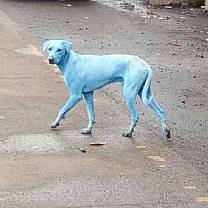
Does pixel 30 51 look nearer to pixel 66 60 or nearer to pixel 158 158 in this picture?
pixel 66 60

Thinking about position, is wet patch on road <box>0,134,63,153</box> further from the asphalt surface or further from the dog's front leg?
the dog's front leg

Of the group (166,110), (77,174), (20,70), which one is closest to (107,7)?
(20,70)

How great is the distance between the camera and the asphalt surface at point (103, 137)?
6.08m

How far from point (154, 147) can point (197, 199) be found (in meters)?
1.42

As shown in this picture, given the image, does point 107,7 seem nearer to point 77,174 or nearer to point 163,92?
point 163,92

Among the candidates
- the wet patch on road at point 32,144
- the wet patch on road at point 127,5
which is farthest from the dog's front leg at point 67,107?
the wet patch on road at point 127,5

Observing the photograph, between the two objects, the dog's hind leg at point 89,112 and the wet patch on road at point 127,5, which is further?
the wet patch on road at point 127,5

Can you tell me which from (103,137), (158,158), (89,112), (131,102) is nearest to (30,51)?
(89,112)

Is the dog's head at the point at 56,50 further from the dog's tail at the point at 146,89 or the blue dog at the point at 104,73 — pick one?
the dog's tail at the point at 146,89

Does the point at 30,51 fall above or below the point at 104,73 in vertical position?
below

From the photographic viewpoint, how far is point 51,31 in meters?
14.9

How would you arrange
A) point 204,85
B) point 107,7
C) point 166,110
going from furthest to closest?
point 107,7 → point 204,85 → point 166,110

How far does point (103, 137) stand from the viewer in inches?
301

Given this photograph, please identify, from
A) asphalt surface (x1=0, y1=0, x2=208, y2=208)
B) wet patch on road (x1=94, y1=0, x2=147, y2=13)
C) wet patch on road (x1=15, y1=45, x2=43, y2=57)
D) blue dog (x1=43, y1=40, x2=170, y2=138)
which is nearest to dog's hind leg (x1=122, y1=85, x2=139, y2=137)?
blue dog (x1=43, y1=40, x2=170, y2=138)
